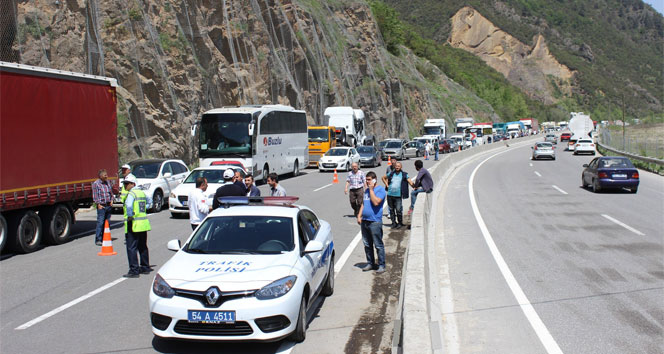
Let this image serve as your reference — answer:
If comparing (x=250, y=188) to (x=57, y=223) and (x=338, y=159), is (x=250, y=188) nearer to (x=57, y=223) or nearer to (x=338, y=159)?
(x=57, y=223)

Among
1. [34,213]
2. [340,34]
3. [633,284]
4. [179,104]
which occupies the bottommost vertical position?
[633,284]

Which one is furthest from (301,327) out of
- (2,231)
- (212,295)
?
(2,231)

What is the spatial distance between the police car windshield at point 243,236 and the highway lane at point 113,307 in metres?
1.11

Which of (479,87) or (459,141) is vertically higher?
(479,87)

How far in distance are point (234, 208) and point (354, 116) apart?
43.4 metres

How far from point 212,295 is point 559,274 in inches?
254

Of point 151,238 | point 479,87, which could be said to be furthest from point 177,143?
point 479,87

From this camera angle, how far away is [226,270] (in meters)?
7.03

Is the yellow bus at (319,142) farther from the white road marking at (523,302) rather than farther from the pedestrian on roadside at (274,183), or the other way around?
the pedestrian on roadside at (274,183)

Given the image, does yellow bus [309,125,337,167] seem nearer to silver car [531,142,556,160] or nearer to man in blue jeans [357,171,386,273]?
silver car [531,142,556,160]

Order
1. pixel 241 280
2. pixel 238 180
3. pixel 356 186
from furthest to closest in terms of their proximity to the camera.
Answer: pixel 356 186, pixel 238 180, pixel 241 280

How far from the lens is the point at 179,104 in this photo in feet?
116

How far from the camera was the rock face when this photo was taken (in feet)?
590

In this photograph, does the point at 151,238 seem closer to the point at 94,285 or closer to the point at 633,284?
the point at 94,285
